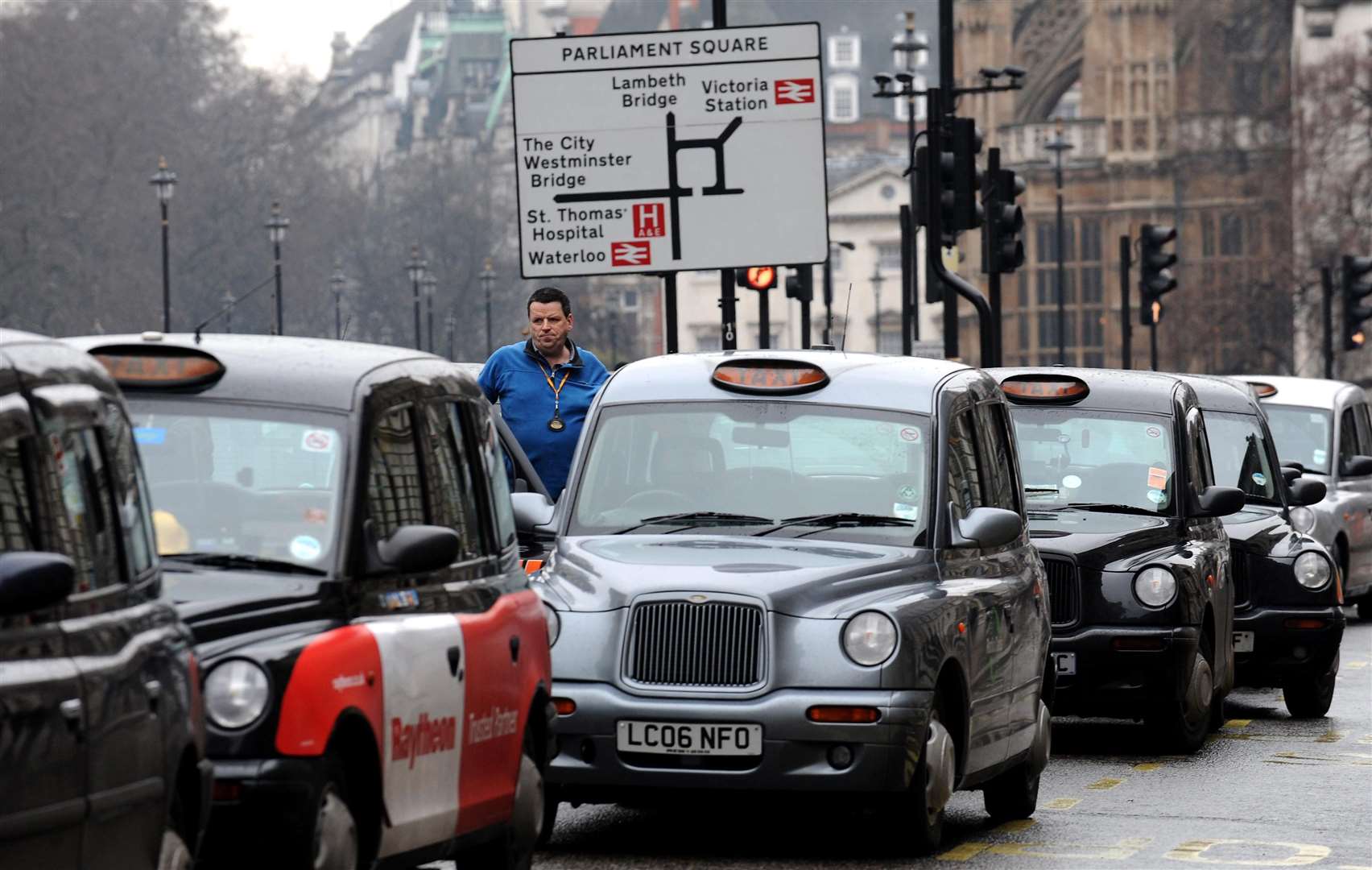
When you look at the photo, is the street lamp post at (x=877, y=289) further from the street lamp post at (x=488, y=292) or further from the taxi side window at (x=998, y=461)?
the taxi side window at (x=998, y=461)

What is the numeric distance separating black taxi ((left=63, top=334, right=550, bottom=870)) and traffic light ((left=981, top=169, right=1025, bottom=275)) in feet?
65.8

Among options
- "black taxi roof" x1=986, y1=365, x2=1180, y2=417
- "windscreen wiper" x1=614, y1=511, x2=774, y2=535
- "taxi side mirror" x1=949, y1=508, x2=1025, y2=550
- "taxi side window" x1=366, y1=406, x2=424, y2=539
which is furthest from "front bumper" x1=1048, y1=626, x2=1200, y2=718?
"taxi side window" x1=366, y1=406, x2=424, y2=539

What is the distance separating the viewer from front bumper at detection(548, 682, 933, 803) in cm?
930

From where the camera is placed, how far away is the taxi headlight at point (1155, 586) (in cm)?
1361

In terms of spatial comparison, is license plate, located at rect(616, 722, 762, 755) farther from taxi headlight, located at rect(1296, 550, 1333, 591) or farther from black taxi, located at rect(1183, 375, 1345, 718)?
taxi headlight, located at rect(1296, 550, 1333, 591)

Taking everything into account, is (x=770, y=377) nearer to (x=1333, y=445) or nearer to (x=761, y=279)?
(x=1333, y=445)

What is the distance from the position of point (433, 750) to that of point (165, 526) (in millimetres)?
942

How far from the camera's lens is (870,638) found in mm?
9414

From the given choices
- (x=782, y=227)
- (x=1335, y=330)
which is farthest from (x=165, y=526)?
(x=1335, y=330)

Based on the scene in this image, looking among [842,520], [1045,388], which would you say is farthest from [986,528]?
[1045,388]

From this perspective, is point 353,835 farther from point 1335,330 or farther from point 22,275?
point 22,275

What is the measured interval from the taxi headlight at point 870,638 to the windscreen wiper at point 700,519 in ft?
3.28

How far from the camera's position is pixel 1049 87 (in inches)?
4031

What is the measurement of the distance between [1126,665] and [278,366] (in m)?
6.70
